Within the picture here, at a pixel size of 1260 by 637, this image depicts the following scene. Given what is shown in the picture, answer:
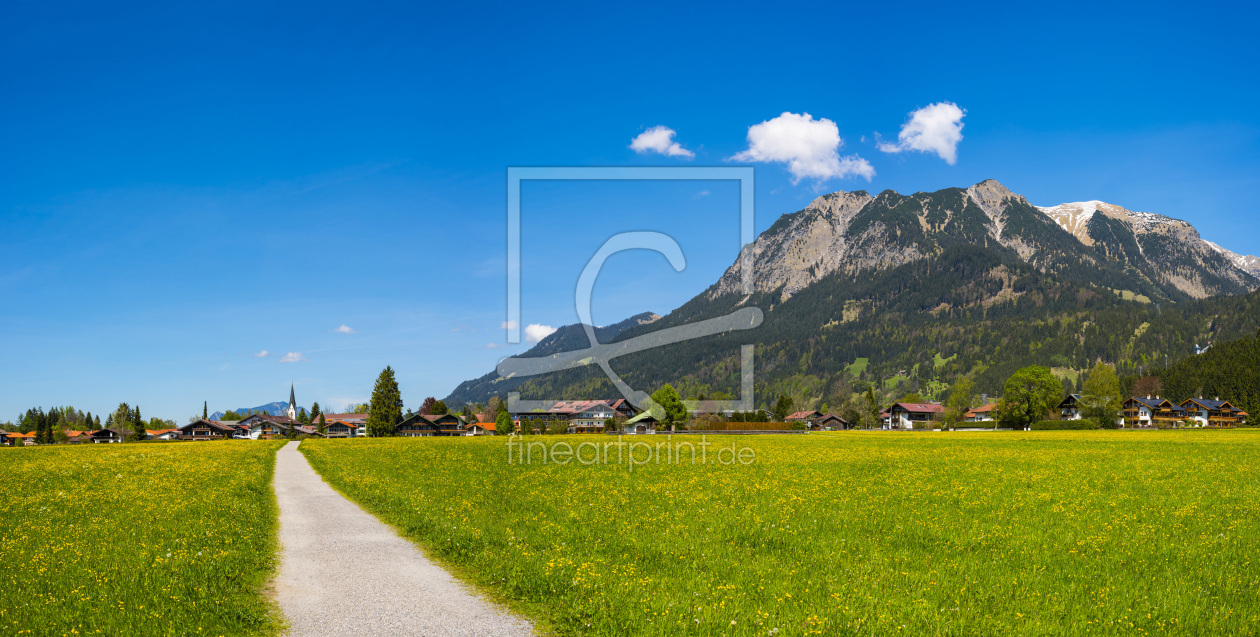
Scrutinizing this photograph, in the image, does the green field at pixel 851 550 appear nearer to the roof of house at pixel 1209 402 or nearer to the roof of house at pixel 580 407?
the roof of house at pixel 580 407

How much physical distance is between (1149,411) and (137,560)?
218 metres

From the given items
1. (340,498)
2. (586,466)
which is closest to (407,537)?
(340,498)

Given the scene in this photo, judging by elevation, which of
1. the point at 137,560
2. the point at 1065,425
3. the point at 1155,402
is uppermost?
the point at 137,560

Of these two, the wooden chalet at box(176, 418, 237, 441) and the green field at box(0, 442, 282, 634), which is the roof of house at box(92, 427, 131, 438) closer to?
the wooden chalet at box(176, 418, 237, 441)

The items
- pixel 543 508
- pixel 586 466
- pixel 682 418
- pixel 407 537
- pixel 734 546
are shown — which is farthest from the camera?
pixel 682 418

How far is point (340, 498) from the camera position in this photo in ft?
90.8

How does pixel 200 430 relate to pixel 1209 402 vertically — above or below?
below

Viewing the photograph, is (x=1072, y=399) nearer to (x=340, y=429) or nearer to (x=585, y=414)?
(x=585, y=414)

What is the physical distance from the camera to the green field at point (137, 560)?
1074cm

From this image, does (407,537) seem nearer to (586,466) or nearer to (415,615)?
(415,615)

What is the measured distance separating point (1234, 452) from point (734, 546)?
5552cm

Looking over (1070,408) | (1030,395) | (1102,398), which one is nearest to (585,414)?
(1030,395)

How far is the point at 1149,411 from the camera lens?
17438 centimetres

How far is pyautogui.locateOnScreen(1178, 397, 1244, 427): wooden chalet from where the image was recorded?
162 m
